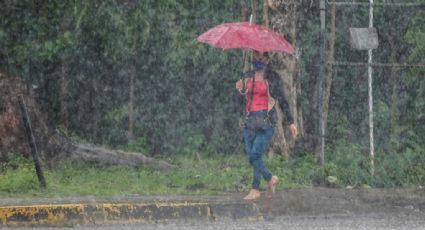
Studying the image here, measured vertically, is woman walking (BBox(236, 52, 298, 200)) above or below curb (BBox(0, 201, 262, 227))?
above

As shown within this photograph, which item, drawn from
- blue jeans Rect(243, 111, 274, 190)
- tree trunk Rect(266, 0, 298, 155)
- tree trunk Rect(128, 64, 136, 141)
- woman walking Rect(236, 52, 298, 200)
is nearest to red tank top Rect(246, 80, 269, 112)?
woman walking Rect(236, 52, 298, 200)

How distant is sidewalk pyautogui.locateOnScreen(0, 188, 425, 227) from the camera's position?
9586 millimetres

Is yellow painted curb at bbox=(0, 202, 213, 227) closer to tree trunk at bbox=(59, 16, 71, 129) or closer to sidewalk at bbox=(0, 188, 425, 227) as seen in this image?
sidewalk at bbox=(0, 188, 425, 227)

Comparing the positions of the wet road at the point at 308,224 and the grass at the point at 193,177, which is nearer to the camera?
the wet road at the point at 308,224

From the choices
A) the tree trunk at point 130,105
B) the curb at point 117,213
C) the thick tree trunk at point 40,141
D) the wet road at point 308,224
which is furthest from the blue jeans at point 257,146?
the tree trunk at point 130,105

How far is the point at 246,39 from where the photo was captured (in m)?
10.6

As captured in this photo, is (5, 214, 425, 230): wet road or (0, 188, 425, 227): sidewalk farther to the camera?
(0, 188, 425, 227): sidewalk

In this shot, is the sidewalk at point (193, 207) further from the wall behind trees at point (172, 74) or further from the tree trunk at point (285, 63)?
the wall behind trees at point (172, 74)

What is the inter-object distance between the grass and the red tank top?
1304 millimetres

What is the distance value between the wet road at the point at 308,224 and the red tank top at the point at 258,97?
1351mm

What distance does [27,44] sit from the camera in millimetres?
14922

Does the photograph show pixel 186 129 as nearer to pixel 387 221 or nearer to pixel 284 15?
pixel 284 15

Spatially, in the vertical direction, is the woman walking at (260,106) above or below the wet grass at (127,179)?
above

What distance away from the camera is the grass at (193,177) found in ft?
36.8
